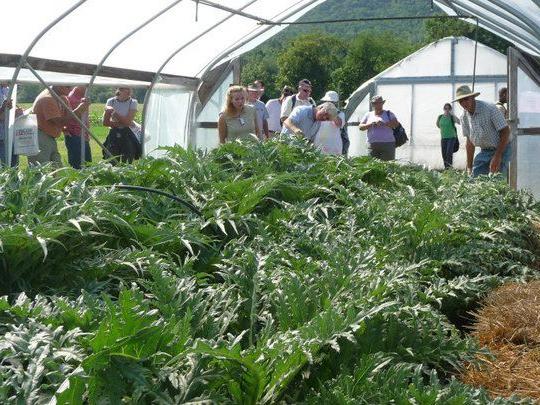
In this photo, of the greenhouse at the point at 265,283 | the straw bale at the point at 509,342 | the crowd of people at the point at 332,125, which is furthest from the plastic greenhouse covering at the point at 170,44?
the straw bale at the point at 509,342

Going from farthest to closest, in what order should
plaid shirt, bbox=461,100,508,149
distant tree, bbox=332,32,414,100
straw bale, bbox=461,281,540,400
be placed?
distant tree, bbox=332,32,414,100 < plaid shirt, bbox=461,100,508,149 < straw bale, bbox=461,281,540,400

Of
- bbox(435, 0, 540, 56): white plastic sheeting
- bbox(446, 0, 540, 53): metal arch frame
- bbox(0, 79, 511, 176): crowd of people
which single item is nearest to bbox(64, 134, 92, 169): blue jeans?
bbox(0, 79, 511, 176): crowd of people

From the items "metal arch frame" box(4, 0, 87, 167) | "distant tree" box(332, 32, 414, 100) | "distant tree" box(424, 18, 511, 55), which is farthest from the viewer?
"distant tree" box(332, 32, 414, 100)

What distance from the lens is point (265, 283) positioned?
3.00m

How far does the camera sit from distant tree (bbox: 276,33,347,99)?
69.9 metres

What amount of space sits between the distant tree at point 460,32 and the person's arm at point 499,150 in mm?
51045

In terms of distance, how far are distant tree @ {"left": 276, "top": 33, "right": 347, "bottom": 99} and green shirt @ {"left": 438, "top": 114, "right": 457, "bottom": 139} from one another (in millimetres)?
48118

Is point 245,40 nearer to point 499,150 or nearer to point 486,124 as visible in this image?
point 486,124

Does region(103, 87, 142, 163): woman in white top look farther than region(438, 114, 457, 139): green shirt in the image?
No

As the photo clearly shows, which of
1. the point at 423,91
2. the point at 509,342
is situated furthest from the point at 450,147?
the point at 509,342

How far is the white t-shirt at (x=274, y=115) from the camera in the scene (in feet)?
51.4

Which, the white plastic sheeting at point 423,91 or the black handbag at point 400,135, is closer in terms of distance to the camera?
the black handbag at point 400,135

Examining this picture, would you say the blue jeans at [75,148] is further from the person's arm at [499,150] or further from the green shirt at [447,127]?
the green shirt at [447,127]

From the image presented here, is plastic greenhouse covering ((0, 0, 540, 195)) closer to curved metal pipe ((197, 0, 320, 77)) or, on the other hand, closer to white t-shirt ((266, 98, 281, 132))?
curved metal pipe ((197, 0, 320, 77))
